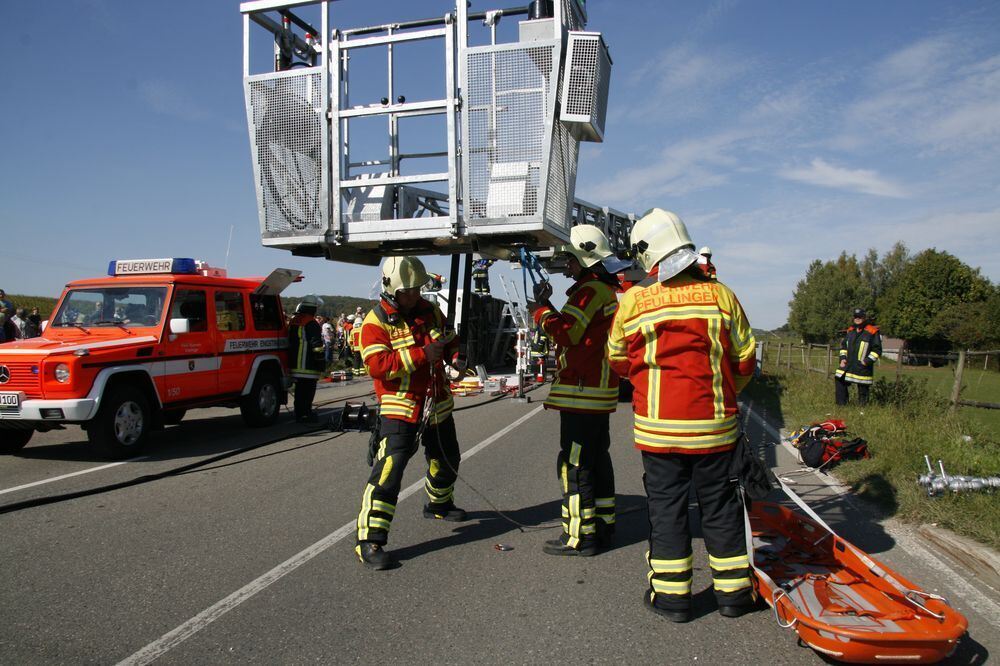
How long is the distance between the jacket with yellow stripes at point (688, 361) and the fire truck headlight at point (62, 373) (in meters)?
6.58

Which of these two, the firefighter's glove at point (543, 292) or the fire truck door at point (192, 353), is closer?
the firefighter's glove at point (543, 292)

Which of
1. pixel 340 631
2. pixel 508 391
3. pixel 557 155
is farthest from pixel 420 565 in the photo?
pixel 508 391

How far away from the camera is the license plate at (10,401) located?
7.50 metres

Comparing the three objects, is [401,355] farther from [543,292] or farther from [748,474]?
[748,474]

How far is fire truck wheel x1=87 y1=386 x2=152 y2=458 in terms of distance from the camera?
776 centimetres

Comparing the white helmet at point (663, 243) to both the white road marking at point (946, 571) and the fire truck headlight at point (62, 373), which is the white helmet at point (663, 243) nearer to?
the white road marking at point (946, 571)

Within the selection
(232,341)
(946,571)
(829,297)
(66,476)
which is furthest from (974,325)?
(66,476)

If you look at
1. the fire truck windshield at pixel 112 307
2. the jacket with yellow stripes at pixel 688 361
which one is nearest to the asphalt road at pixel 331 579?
the jacket with yellow stripes at pixel 688 361

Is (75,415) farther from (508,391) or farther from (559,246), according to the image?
(508,391)

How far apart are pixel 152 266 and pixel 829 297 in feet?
292

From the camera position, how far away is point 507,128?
473cm

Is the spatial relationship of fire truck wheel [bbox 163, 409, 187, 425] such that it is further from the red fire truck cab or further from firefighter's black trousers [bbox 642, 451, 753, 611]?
firefighter's black trousers [bbox 642, 451, 753, 611]

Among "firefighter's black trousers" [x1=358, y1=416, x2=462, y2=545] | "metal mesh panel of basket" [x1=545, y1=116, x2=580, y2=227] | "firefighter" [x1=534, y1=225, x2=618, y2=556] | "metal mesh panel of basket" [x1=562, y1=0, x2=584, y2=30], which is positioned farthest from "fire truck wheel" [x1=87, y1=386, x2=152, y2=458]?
"metal mesh panel of basket" [x1=562, y1=0, x2=584, y2=30]

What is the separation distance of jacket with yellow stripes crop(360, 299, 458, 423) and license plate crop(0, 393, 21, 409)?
5.18m
